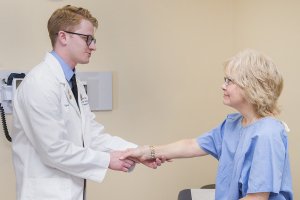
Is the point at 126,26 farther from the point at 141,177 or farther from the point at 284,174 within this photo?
the point at 284,174

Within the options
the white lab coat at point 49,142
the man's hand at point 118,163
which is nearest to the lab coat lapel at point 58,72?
the white lab coat at point 49,142

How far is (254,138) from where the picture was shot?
110 centimetres

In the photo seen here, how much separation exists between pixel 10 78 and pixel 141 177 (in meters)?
1.30

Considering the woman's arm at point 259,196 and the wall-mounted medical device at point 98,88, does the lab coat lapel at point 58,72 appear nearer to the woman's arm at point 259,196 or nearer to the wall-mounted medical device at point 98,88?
the wall-mounted medical device at point 98,88

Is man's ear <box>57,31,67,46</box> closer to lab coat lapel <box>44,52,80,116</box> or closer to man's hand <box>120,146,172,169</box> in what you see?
lab coat lapel <box>44,52,80,116</box>

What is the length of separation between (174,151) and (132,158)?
0.91 ft

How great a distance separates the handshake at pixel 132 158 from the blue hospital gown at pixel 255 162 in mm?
468

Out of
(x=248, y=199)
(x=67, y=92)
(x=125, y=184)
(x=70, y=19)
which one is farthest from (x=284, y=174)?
(x=125, y=184)

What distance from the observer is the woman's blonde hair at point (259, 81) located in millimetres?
1146

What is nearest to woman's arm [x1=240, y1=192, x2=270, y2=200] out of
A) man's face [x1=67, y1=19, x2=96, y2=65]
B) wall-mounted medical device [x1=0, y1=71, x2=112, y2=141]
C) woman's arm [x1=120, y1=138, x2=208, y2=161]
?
woman's arm [x1=120, y1=138, x2=208, y2=161]

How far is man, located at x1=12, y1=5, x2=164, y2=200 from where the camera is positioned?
122 centimetres

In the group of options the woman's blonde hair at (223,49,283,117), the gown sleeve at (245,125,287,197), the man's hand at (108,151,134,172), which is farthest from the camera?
the man's hand at (108,151,134,172)

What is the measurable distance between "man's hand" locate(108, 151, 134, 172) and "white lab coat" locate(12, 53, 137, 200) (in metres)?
0.10

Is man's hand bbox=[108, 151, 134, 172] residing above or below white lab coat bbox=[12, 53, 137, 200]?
below
